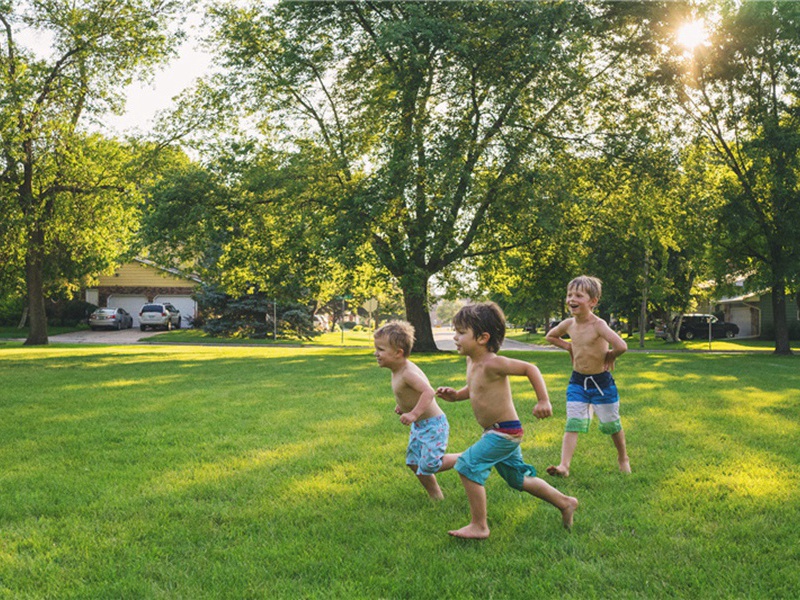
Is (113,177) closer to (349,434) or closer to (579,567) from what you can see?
(349,434)

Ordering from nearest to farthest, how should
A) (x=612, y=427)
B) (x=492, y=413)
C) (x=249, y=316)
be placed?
(x=492, y=413) < (x=612, y=427) < (x=249, y=316)

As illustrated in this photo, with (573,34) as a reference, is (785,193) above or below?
below

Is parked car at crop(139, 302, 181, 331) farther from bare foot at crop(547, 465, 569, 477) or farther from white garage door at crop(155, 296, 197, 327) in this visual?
bare foot at crop(547, 465, 569, 477)

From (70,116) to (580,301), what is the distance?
26.7 metres

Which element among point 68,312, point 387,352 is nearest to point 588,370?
point 387,352

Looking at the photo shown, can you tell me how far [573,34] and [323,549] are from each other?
19986 millimetres

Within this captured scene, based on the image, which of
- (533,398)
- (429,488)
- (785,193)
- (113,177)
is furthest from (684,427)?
(113,177)

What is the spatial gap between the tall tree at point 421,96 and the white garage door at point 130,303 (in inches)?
1222

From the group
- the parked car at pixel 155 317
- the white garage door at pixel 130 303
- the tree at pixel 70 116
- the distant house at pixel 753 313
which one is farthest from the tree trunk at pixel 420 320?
the white garage door at pixel 130 303

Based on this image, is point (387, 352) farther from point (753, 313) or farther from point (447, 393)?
point (753, 313)

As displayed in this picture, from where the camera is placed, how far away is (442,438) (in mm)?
4844

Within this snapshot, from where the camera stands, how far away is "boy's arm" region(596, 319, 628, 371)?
559cm

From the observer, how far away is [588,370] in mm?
6031

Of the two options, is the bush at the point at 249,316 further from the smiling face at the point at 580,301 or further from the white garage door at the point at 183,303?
the smiling face at the point at 580,301
